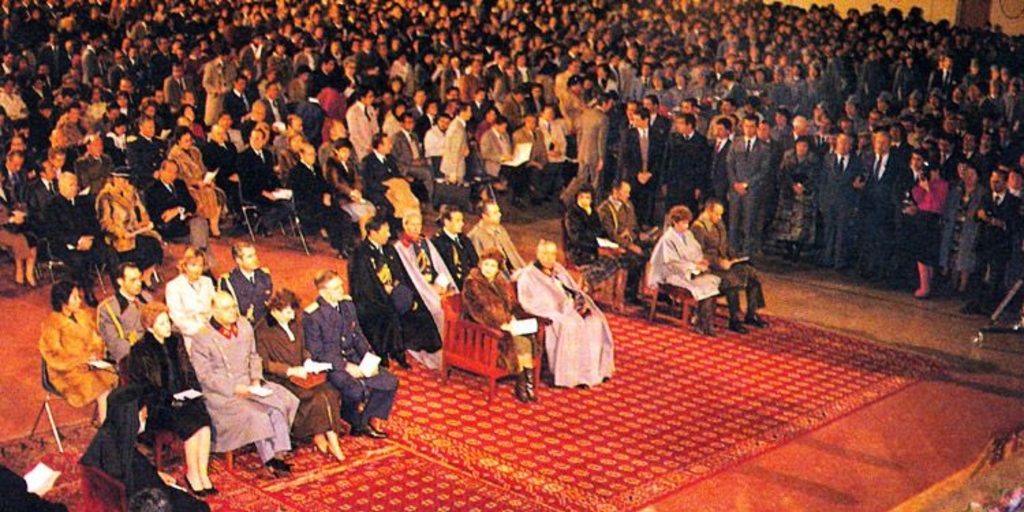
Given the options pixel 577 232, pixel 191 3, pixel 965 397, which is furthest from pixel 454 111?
pixel 191 3

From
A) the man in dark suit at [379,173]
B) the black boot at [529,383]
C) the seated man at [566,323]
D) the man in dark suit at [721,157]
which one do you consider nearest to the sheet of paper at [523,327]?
the black boot at [529,383]

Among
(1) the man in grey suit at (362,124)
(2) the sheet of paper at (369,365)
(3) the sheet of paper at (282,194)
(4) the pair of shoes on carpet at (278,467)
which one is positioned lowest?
(4) the pair of shoes on carpet at (278,467)

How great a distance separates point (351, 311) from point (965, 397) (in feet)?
15.7

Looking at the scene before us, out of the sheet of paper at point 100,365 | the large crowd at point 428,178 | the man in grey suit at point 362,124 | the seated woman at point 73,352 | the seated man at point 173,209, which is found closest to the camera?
the seated woman at point 73,352

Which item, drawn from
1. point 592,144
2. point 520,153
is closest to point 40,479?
point 520,153

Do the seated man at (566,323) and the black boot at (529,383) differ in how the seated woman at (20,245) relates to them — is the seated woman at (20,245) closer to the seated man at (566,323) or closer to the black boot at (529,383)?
the seated man at (566,323)

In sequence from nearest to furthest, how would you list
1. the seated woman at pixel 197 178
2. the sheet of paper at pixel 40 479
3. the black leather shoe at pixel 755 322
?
the sheet of paper at pixel 40 479
the black leather shoe at pixel 755 322
the seated woman at pixel 197 178

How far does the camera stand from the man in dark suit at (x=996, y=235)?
13.3 m

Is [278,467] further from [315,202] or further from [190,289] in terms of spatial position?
[315,202]

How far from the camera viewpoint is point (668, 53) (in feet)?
66.9

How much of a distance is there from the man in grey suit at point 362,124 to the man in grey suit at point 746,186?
4.07m

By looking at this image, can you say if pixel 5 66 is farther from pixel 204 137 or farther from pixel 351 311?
pixel 351 311

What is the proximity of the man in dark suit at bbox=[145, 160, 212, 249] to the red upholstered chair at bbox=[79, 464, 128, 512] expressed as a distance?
582 centimetres

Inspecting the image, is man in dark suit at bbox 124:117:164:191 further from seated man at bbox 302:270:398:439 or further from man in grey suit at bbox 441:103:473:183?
seated man at bbox 302:270:398:439
